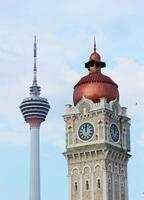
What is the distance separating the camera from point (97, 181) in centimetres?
10088

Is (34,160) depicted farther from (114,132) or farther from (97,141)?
(97,141)

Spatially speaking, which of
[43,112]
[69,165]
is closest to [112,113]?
[69,165]

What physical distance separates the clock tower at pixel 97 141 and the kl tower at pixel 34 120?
36178mm

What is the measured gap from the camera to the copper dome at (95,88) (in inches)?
4156

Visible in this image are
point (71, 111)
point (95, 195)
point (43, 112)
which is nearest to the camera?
point (95, 195)

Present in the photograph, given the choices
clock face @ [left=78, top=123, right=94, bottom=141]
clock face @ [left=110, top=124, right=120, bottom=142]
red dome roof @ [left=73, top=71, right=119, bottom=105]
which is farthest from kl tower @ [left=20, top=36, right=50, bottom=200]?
clock face @ [left=110, top=124, right=120, bottom=142]

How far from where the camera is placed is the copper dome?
10556 centimetres

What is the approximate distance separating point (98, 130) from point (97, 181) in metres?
7.57

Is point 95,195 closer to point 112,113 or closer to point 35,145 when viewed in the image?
point 112,113

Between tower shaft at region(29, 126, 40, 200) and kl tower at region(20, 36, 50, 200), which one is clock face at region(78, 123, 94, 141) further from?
tower shaft at region(29, 126, 40, 200)

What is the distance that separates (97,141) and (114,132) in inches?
159

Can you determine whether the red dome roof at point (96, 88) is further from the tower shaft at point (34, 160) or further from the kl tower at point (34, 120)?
the tower shaft at point (34, 160)

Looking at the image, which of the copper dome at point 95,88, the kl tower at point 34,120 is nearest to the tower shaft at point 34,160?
the kl tower at point 34,120

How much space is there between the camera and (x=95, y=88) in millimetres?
105750
